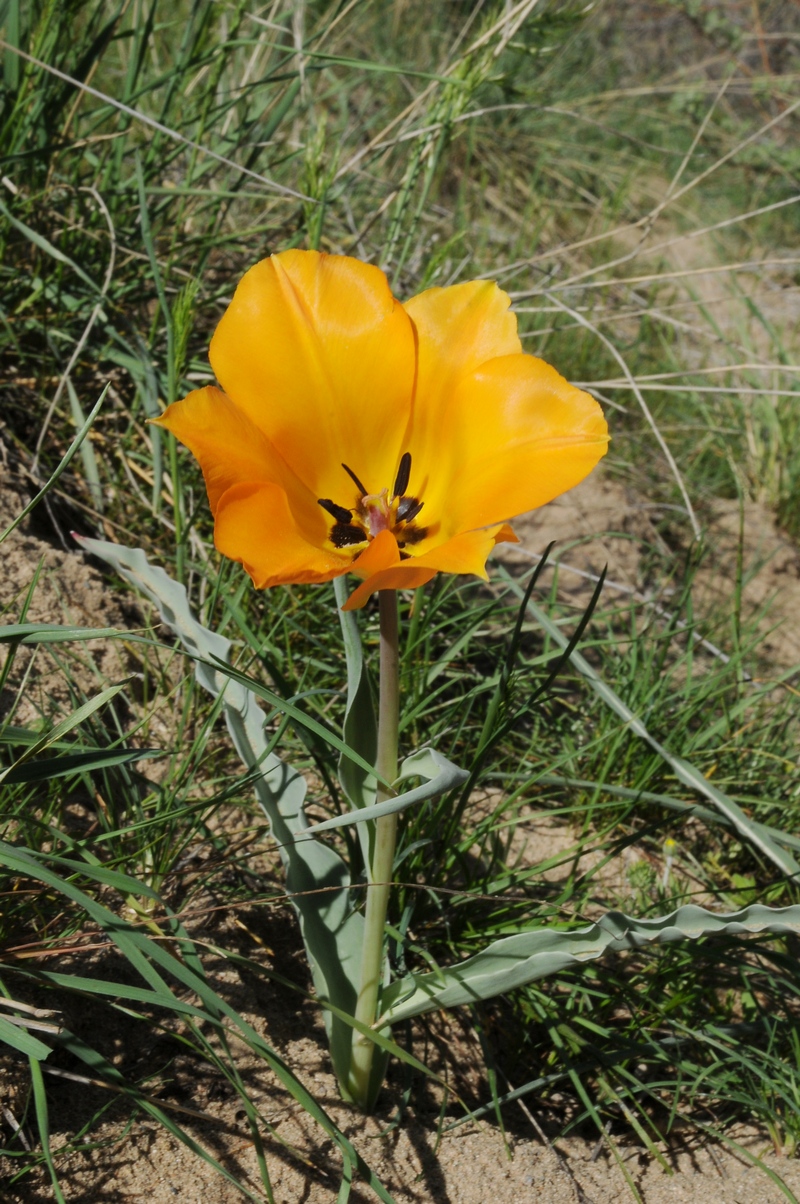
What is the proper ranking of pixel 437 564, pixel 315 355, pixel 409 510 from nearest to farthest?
pixel 437 564
pixel 315 355
pixel 409 510

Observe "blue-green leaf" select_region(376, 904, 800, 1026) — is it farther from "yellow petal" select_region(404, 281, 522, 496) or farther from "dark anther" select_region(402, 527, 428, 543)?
"yellow petal" select_region(404, 281, 522, 496)

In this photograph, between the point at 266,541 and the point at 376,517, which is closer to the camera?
the point at 266,541

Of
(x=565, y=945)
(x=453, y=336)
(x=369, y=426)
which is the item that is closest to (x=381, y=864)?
(x=565, y=945)

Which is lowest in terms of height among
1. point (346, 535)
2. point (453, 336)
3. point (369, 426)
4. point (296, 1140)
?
point (296, 1140)

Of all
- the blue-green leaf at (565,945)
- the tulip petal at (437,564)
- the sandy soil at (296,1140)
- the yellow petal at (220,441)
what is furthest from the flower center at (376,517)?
the sandy soil at (296,1140)

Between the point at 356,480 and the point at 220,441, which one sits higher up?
the point at 220,441

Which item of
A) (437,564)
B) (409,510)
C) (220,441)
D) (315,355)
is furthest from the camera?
(409,510)

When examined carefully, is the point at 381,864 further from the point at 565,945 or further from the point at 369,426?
the point at 369,426

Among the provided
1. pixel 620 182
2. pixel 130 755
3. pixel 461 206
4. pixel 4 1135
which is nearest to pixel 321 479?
pixel 130 755
